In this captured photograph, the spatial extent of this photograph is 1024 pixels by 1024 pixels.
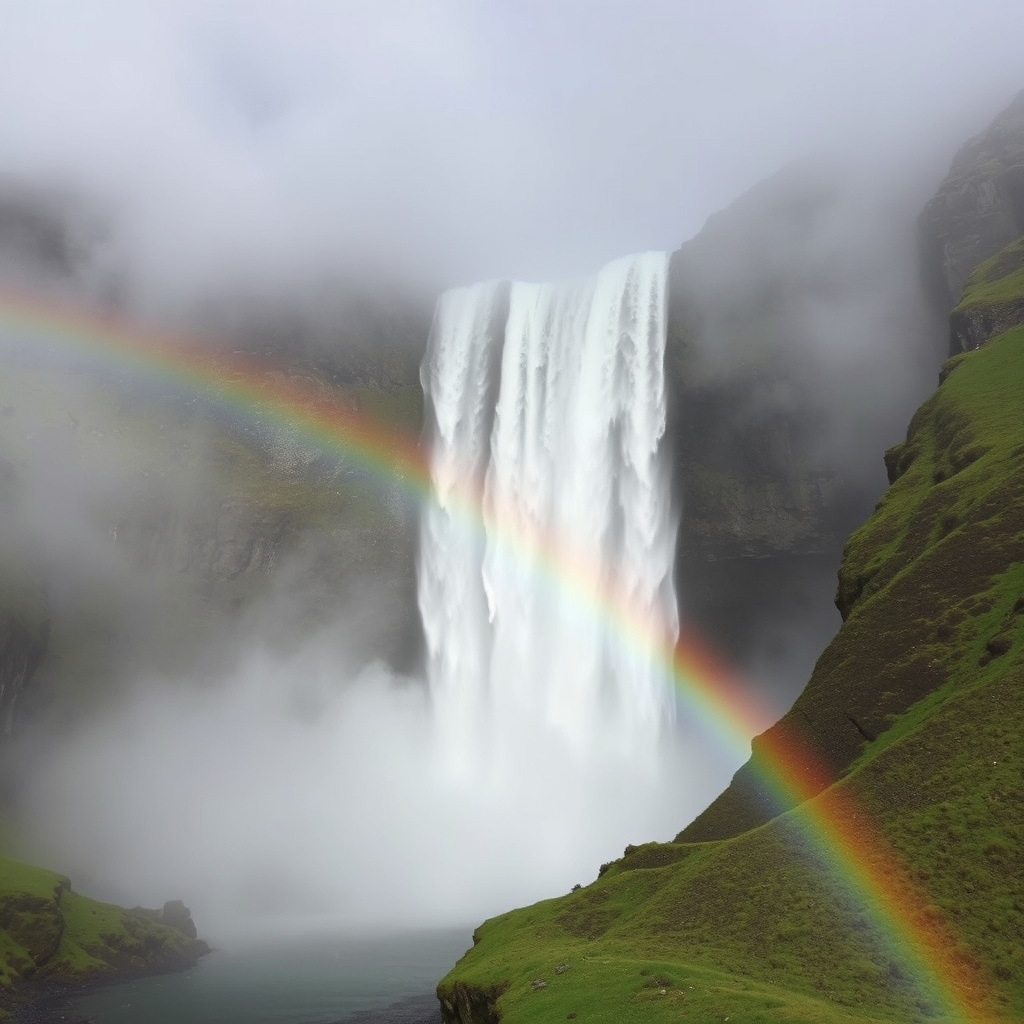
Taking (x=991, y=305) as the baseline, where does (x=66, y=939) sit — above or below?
below

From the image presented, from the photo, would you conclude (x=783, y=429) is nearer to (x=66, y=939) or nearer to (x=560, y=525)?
(x=560, y=525)

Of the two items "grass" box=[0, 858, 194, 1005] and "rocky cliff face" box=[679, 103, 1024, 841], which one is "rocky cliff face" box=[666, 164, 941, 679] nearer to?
"rocky cliff face" box=[679, 103, 1024, 841]

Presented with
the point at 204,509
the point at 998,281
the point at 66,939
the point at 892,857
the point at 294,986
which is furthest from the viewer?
→ the point at 204,509

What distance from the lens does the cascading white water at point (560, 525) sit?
92.1m

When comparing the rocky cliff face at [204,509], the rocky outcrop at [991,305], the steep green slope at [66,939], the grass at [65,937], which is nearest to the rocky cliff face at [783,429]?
the rocky outcrop at [991,305]

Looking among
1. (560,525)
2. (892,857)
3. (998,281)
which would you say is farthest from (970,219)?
Result: (892,857)

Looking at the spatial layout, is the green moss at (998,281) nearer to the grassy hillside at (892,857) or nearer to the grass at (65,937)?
the grassy hillside at (892,857)

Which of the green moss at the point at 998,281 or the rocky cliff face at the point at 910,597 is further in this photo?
the green moss at the point at 998,281

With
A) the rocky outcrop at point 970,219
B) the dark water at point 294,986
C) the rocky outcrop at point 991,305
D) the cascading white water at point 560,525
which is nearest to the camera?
the dark water at point 294,986

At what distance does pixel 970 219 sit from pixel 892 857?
8804 centimetres

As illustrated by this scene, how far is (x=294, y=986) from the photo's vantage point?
6131 cm

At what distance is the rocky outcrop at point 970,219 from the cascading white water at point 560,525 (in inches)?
1121

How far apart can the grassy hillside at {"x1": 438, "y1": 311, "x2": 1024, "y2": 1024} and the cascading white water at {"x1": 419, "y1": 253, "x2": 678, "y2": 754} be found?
44158mm

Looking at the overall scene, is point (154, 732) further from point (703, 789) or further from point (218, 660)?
point (703, 789)
